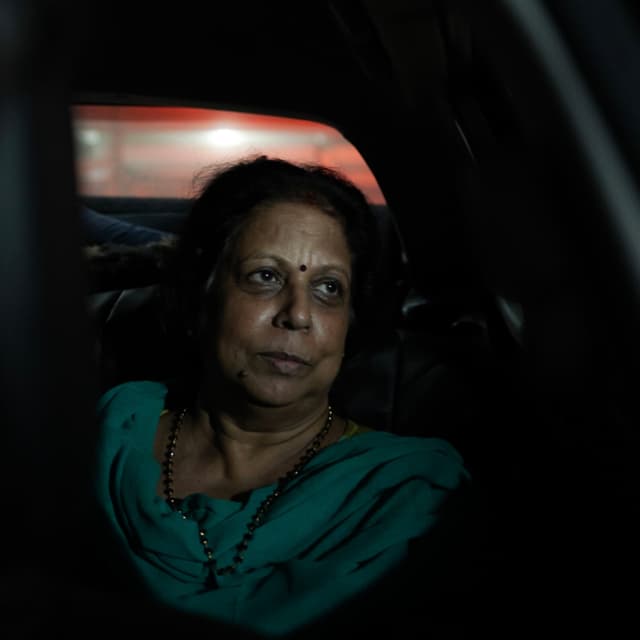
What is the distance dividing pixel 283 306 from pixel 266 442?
304 millimetres

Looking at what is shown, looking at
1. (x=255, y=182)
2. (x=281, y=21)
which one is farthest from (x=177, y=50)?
(x=255, y=182)

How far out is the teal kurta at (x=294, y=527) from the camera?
138 cm

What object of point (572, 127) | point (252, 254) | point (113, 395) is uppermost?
point (572, 127)

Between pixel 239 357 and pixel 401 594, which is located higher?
pixel 239 357

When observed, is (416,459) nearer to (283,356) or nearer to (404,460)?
(404,460)

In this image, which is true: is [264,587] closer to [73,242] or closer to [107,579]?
[107,579]

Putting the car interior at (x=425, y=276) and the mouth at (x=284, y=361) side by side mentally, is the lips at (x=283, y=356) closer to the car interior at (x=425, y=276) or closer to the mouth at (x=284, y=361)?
the mouth at (x=284, y=361)

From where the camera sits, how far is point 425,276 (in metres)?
2.62

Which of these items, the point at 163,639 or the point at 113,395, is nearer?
the point at 163,639

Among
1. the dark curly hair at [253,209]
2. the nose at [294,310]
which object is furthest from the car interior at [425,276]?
the nose at [294,310]

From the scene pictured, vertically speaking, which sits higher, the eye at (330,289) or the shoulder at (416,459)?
the eye at (330,289)

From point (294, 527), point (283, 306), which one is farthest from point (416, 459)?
point (283, 306)

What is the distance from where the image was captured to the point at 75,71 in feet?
1.82

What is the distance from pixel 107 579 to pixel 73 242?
0.29 m
